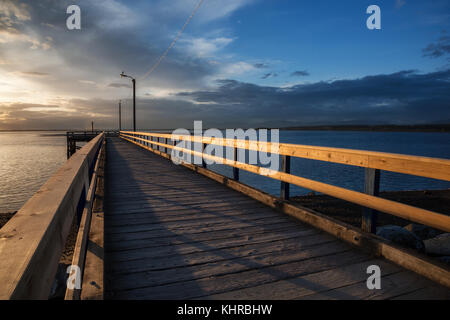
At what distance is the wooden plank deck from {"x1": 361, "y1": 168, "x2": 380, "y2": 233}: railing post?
1.02 feet

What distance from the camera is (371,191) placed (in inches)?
114

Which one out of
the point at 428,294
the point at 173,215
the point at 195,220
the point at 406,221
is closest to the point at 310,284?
the point at 428,294

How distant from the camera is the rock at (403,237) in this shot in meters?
5.53

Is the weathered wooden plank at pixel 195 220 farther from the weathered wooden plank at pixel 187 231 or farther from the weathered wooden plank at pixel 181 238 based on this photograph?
the weathered wooden plank at pixel 181 238

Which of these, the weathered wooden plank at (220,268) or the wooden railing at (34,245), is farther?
the weathered wooden plank at (220,268)

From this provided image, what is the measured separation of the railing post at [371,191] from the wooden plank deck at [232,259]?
0.31m

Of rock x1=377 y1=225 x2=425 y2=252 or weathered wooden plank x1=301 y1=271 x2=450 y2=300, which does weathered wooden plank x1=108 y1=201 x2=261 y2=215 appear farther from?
rock x1=377 y1=225 x2=425 y2=252

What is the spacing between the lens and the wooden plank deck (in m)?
2.22

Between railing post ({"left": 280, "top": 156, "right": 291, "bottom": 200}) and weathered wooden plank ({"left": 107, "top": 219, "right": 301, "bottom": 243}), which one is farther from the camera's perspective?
railing post ({"left": 280, "top": 156, "right": 291, "bottom": 200})

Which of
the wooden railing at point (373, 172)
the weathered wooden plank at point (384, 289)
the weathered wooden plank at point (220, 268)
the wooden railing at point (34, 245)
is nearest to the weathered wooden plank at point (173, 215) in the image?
the wooden railing at point (373, 172)

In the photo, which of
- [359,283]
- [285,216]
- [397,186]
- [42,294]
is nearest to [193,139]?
[285,216]

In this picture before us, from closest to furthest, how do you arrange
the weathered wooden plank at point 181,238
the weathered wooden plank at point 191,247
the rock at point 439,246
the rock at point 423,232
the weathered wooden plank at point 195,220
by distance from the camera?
the weathered wooden plank at point 191,247 → the weathered wooden plank at point 181,238 → the weathered wooden plank at point 195,220 → the rock at point 439,246 → the rock at point 423,232

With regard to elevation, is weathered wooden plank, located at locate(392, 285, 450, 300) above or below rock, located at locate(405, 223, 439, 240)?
above

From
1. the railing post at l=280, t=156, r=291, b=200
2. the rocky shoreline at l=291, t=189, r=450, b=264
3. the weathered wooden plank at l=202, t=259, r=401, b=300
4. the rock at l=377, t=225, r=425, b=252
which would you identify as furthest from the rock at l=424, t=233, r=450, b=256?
the weathered wooden plank at l=202, t=259, r=401, b=300
